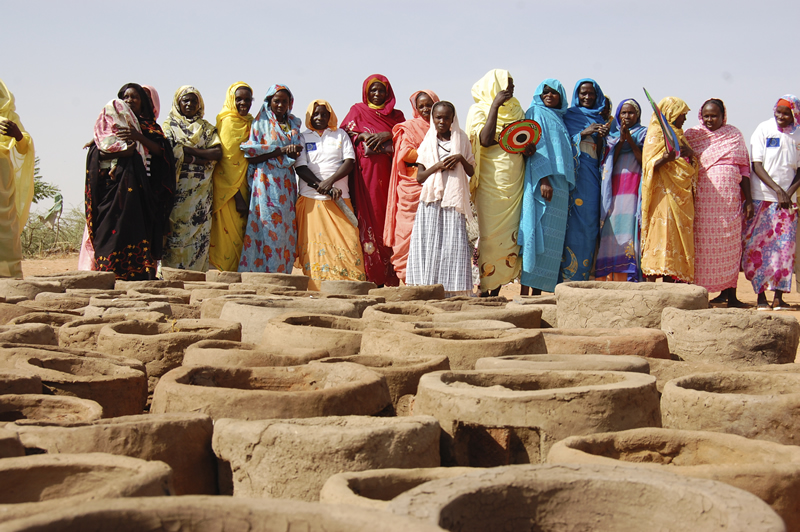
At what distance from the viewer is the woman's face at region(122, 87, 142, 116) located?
878cm

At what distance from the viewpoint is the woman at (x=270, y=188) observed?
9.34m

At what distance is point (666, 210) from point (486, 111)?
2357 millimetres

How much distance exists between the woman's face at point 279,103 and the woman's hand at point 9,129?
3.01 meters

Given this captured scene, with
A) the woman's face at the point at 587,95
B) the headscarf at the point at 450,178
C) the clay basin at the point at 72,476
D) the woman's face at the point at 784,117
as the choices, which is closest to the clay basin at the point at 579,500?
the clay basin at the point at 72,476

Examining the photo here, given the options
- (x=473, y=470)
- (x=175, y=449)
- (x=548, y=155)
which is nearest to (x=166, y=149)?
(x=548, y=155)

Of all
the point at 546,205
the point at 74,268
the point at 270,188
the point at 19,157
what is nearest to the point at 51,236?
the point at 74,268

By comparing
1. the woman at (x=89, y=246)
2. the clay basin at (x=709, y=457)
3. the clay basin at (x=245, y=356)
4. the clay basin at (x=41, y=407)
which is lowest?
the clay basin at (x=709, y=457)

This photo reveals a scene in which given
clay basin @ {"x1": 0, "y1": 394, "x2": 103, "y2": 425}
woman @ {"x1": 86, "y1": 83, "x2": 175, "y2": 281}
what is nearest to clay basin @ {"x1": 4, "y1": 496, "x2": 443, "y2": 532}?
clay basin @ {"x1": 0, "y1": 394, "x2": 103, "y2": 425}

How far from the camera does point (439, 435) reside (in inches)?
109

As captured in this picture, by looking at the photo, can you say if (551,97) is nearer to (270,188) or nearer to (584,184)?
(584,184)

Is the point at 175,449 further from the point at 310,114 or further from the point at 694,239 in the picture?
the point at 694,239

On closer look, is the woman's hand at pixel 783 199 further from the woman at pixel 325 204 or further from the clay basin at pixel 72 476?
the clay basin at pixel 72 476

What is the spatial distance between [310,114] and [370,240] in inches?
64.8

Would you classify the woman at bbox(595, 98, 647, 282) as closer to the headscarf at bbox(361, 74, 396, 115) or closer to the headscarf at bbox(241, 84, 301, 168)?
the headscarf at bbox(361, 74, 396, 115)
